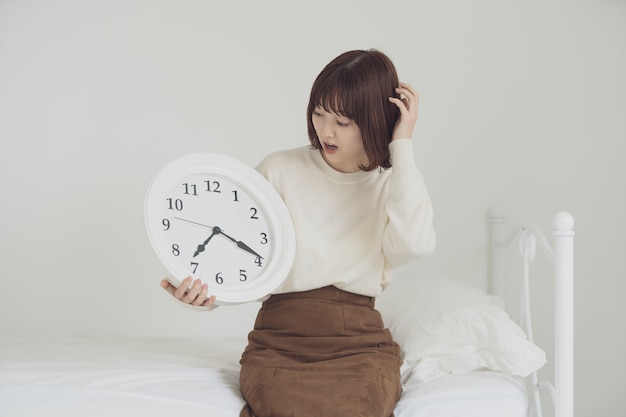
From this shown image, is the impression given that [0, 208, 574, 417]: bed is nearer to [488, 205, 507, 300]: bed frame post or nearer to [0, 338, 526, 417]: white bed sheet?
[0, 338, 526, 417]: white bed sheet

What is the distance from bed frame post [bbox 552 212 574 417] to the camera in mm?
1641

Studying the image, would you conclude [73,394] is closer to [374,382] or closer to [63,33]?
[374,382]

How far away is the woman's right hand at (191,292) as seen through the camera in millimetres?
1522

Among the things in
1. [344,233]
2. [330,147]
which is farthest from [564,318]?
[330,147]

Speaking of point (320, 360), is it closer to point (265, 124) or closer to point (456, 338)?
point (456, 338)

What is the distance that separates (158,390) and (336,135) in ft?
2.16

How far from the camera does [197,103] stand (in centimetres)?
262

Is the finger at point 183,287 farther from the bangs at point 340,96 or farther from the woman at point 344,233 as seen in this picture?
the bangs at point 340,96

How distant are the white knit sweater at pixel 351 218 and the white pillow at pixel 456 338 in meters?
0.17

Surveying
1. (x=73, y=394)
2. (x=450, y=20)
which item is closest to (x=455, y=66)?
(x=450, y=20)

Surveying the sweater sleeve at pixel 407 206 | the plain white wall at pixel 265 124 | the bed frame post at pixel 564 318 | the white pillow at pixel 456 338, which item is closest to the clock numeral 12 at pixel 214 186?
the sweater sleeve at pixel 407 206

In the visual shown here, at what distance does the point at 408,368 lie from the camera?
180 centimetres

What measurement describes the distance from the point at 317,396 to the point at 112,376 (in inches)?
18.1

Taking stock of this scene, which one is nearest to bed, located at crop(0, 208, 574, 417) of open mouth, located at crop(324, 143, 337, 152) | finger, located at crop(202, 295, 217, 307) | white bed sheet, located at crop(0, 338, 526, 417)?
white bed sheet, located at crop(0, 338, 526, 417)
